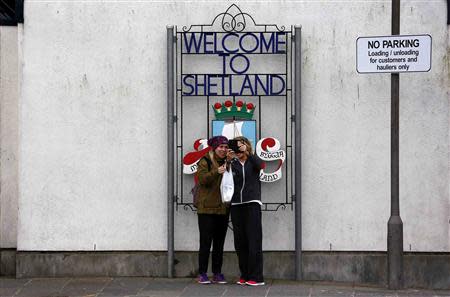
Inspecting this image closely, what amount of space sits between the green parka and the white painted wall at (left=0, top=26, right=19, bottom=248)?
8.11ft

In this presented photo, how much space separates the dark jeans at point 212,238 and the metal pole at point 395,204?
2.00m

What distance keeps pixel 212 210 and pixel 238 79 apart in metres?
1.64

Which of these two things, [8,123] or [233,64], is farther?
[8,123]

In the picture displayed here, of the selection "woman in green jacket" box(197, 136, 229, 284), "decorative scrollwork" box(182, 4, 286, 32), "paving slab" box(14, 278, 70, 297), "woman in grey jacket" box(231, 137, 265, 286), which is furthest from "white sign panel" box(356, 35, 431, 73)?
"paving slab" box(14, 278, 70, 297)

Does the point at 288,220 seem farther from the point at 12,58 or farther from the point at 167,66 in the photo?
the point at 12,58

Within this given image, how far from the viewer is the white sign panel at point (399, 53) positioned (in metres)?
11.3

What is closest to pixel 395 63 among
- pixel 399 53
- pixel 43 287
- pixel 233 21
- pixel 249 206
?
pixel 399 53

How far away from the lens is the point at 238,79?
12.6 metres

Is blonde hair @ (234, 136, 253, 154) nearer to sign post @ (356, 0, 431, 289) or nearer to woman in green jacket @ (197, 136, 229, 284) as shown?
woman in green jacket @ (197, 136, 229, 284)

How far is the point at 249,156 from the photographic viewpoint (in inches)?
473

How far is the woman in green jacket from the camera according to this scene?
12.0 m

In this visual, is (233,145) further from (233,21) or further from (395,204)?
(395,204)

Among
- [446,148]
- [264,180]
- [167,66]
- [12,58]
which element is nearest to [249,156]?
[264,180]

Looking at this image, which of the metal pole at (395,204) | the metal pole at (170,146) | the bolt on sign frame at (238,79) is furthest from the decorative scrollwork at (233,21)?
the metal pole at (395,204)
